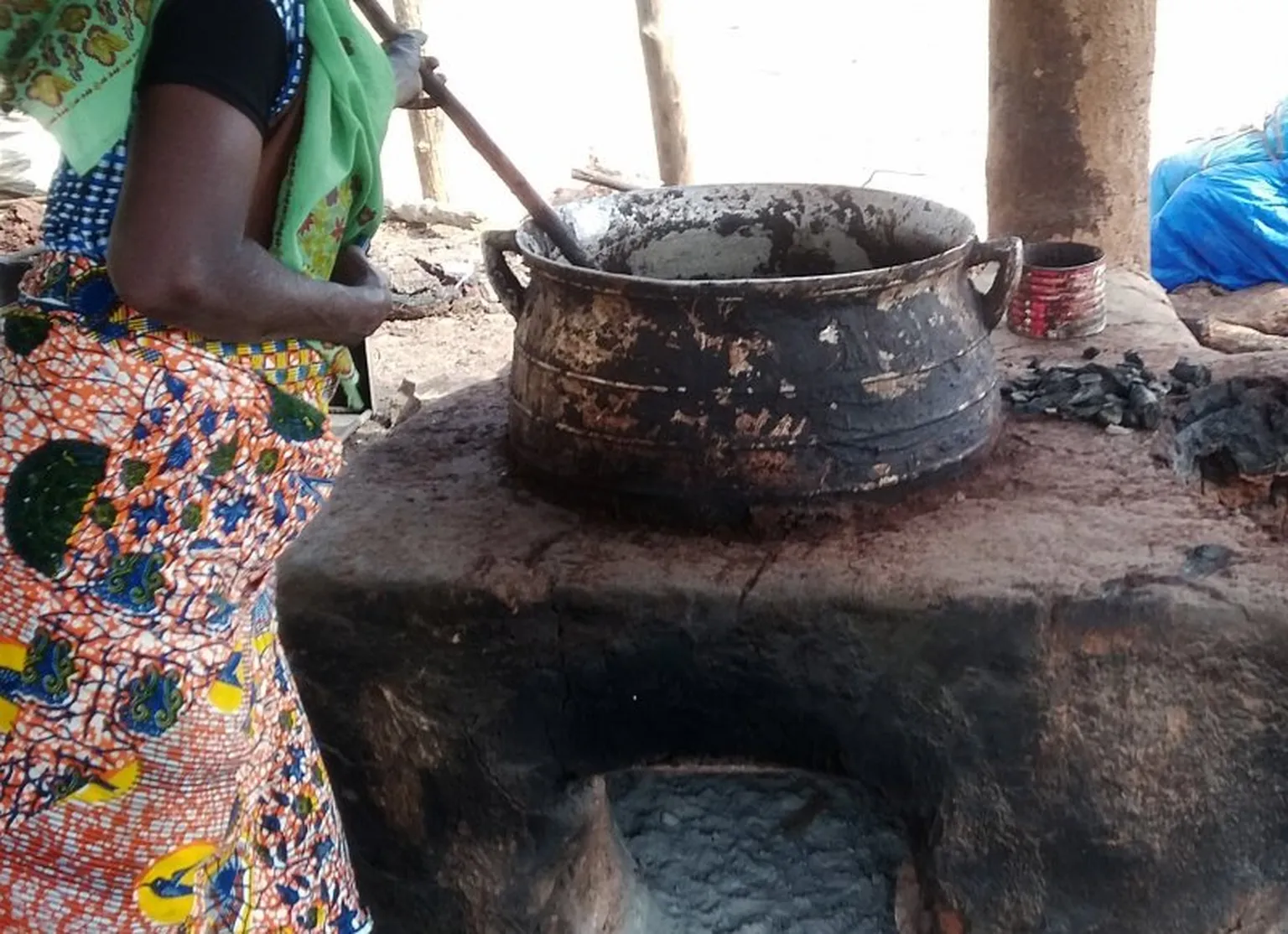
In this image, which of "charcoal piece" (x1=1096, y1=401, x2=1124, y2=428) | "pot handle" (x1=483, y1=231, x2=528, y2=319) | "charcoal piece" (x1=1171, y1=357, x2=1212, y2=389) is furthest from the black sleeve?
"charcoal piece" (x1=1171, y1=357, x2=1212, y2=389)

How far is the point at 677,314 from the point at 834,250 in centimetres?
67

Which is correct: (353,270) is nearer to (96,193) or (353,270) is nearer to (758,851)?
(96,193)

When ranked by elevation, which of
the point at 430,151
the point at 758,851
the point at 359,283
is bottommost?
the point at 758,851

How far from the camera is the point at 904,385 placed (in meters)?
Result: 1.85

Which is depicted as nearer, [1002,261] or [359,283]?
[359,283]

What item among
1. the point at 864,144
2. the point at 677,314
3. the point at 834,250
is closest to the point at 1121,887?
the point at 677,314

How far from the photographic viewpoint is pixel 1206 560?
1738 mm

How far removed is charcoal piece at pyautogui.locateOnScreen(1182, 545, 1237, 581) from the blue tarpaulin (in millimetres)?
4034

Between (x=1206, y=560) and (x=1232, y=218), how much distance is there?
4.11m

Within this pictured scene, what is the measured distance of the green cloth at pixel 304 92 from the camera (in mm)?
1277

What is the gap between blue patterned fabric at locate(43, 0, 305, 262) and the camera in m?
1.33

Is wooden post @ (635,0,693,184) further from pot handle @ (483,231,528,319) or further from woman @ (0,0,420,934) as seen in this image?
woman @ (0,0,420,934)

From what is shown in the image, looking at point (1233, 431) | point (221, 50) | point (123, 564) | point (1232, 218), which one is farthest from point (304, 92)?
point (1232, 218)

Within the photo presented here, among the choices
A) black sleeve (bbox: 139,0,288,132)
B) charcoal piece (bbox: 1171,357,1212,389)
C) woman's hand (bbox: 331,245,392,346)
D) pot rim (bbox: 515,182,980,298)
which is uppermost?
black sleeve (bbox: 139,0,288,132)
